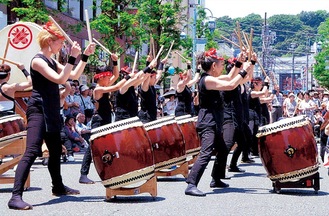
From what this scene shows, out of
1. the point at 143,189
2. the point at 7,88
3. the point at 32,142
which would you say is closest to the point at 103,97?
the point at 7,88

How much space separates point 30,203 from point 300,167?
2996mm

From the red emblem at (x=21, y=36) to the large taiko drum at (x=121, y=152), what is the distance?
5825mm

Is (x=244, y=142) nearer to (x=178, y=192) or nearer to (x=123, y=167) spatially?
(x=178, y=192)

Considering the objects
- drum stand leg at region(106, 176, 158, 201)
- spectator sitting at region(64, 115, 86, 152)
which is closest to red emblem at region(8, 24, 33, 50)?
spectator sitting at region(64, 115, 86, 152)

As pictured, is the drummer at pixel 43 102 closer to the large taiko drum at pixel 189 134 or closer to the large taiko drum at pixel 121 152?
the large taiko drum at pixel 121 152

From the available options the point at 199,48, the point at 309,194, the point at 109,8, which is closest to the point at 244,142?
the point at 309,194

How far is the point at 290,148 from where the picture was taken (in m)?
8.00

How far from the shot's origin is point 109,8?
23.1 m

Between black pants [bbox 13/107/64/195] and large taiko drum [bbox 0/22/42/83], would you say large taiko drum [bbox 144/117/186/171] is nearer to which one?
black pants [bbox 13/107/64/195]

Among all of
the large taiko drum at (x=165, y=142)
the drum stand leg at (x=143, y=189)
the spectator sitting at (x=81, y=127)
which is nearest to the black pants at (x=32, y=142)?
the drum stand leg at (x=143, y=189)

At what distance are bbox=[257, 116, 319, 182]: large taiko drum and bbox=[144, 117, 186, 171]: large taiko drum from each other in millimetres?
1477

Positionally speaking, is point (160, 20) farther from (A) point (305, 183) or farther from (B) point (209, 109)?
(A) point (305, 183)

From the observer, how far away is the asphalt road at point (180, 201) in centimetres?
679

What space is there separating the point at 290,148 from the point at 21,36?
258 inches
